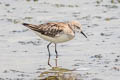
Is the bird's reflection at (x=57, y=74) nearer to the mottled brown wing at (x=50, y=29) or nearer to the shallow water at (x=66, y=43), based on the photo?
the shallow water at (x=66, y=43)

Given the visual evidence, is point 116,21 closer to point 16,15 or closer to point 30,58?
point 16,15

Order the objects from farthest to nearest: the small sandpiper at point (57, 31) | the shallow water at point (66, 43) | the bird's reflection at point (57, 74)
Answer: the small sandpiper at point (57, 31) < the shallow water at point (66, 43) < the bird's reflection at point (57, 74)

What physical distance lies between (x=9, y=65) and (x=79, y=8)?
7.56 m

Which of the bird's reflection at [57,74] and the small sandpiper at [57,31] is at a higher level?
the small sandpiper at [57,31]

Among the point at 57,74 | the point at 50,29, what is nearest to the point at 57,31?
the point at 50,29

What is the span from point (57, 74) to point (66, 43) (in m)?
3.15

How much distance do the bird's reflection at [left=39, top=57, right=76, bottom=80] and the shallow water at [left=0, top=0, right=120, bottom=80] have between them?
105 millimetres

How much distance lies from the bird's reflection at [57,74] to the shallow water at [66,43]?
0.10 metres

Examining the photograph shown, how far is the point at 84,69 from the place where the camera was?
38.8 feet

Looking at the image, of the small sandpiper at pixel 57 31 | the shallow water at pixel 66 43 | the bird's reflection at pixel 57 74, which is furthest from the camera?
the small sandpiper at pixel 57 31

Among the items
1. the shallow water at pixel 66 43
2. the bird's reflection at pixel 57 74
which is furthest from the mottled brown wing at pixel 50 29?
the bird's reflection at pixel 57 74

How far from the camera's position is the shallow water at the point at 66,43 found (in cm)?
1175

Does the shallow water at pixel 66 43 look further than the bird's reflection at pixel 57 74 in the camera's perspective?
Yes

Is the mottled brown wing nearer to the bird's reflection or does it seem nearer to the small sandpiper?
the small sandpiper
